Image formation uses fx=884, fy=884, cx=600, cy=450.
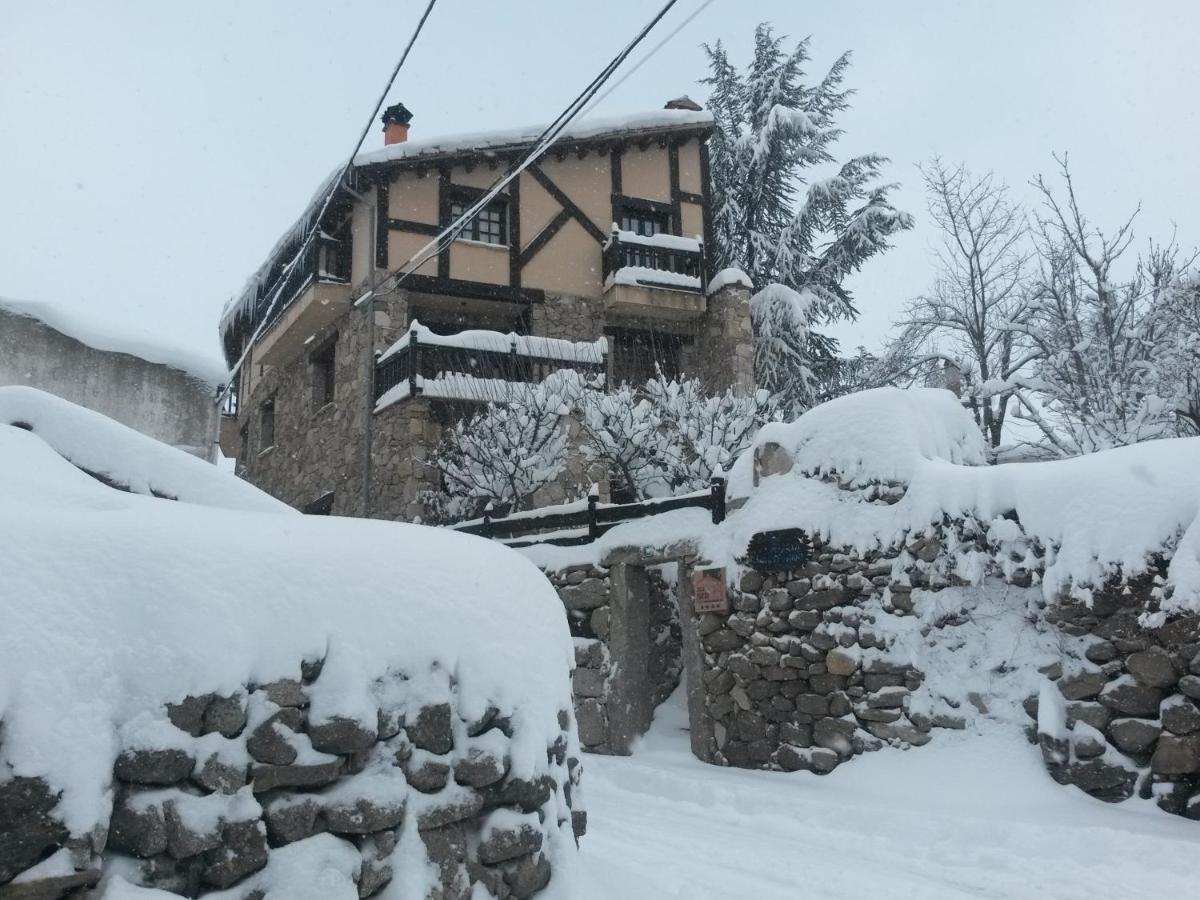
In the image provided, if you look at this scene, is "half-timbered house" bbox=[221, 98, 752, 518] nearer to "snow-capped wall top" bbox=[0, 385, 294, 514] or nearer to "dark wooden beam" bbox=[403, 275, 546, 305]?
"dark wooden beam" bbox=[403, 275, 546, 305]

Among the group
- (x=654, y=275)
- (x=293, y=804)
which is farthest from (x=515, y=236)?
(x=293, y=804)

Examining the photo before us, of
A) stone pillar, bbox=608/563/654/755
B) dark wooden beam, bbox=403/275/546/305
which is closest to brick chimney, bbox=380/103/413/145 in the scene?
dark wooden beam, bbox=403/275/546/305

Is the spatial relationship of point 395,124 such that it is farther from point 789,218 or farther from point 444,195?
point 789,218

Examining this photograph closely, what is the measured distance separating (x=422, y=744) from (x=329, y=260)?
13010 mm

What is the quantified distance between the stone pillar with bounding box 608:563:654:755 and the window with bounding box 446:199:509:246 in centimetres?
767

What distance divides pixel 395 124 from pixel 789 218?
7.74m

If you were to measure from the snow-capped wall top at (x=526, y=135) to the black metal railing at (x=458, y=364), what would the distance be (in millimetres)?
3104

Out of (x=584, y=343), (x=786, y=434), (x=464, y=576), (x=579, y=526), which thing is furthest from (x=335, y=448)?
(x=464, y=576)

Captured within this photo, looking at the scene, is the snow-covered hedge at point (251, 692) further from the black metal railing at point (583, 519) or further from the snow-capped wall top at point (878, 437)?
the black metal railing at point (583, 519)

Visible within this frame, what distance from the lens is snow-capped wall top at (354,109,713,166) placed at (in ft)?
44.2

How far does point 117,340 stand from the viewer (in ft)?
43.7

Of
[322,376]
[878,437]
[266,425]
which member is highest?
[322,376]

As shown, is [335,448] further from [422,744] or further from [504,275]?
[422,744]

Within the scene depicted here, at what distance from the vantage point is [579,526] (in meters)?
9.11
